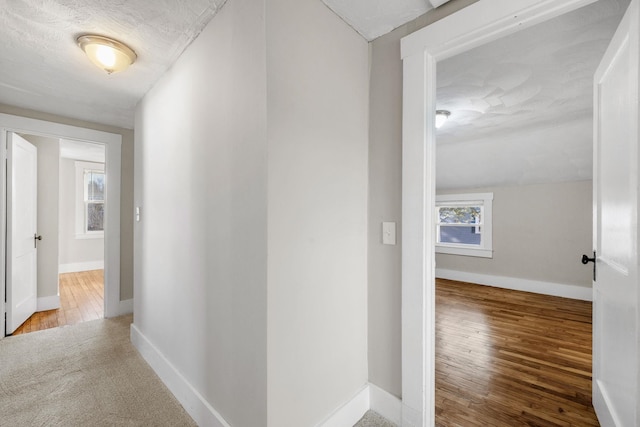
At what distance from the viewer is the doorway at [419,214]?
150 cm

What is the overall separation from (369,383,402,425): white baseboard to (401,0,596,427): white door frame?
0.19 ft

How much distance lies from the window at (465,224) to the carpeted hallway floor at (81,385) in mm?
4514

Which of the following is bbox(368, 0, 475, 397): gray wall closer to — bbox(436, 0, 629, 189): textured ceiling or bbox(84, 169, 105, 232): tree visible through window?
bbox(436, 0, 629, 189): textured ceiling

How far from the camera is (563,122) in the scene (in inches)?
126

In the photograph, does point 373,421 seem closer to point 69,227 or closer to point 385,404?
point 385,404

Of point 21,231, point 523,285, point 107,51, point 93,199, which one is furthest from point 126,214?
point 523,285

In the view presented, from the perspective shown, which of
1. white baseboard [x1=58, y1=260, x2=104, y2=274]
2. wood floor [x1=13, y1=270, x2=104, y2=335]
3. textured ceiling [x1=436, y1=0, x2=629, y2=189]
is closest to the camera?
textured ceiling [x1=436, y1=0, x2=629, y2=189]

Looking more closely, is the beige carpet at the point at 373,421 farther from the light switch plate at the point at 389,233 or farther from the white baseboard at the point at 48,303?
the white baseboard at the point at 48,303

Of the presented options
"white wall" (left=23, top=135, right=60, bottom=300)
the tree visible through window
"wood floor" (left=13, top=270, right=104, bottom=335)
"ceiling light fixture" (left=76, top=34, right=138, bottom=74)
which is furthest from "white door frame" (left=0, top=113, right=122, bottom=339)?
the tree visible through window

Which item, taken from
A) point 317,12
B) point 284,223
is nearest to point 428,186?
point 284,223

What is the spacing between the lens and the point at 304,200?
1.39m

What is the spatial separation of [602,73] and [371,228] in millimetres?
1591

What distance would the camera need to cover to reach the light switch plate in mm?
1666

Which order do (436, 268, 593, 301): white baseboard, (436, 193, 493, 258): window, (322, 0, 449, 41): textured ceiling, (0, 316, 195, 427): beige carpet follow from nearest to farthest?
1. (322, 0, 449, 41): textured ceiling
2. (0, 316, 195, 427): beige carpet
3. (436, 268, 593, 301): white baseboard
4. (436, 193, 493, 258): window
